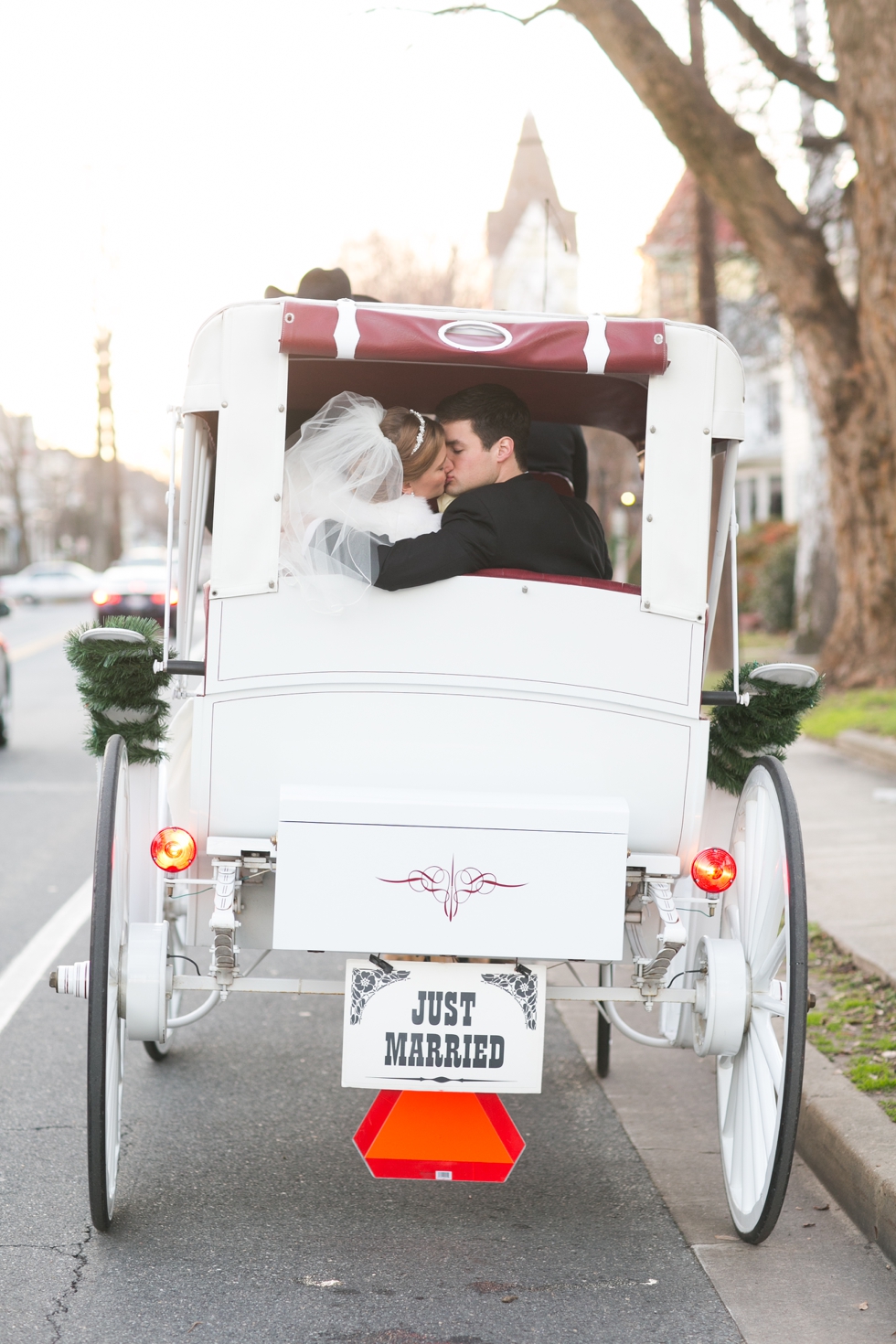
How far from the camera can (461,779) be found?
11.9ft

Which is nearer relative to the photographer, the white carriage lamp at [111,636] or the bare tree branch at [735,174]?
the white carriage lamp at [111,636]

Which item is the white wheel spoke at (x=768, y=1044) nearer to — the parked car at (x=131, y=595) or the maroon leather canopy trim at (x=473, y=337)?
the maroon leather canopy trim at (x=473, y=337)

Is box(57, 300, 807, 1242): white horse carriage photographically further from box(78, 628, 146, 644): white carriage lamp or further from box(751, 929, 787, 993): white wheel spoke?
box(78, 628, 146, 644): white carriage lamp

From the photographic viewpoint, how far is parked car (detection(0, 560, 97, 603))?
180 feet

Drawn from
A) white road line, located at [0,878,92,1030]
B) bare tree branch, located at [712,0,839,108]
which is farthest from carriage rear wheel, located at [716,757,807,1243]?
bare tree branch, located at [712,0,839,108]

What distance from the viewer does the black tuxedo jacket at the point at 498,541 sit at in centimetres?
354

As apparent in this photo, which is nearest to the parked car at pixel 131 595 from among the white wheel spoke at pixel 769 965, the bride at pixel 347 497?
the bride at pixel 347 497

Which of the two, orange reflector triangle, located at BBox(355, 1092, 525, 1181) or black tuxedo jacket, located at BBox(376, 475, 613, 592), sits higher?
black tuxedo jacket, located at BBox(376, 475, 613, 592)

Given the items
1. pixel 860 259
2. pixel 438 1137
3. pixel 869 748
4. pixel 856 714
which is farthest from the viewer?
pixel 856 714

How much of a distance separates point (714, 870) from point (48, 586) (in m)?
54.5

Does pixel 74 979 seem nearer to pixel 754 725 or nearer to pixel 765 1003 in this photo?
pixel 765 1003

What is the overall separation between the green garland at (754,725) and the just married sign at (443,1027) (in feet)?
3.22

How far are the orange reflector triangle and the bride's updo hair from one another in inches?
64.3

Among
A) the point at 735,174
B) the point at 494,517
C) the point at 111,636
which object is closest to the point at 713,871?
the point at 494,517
